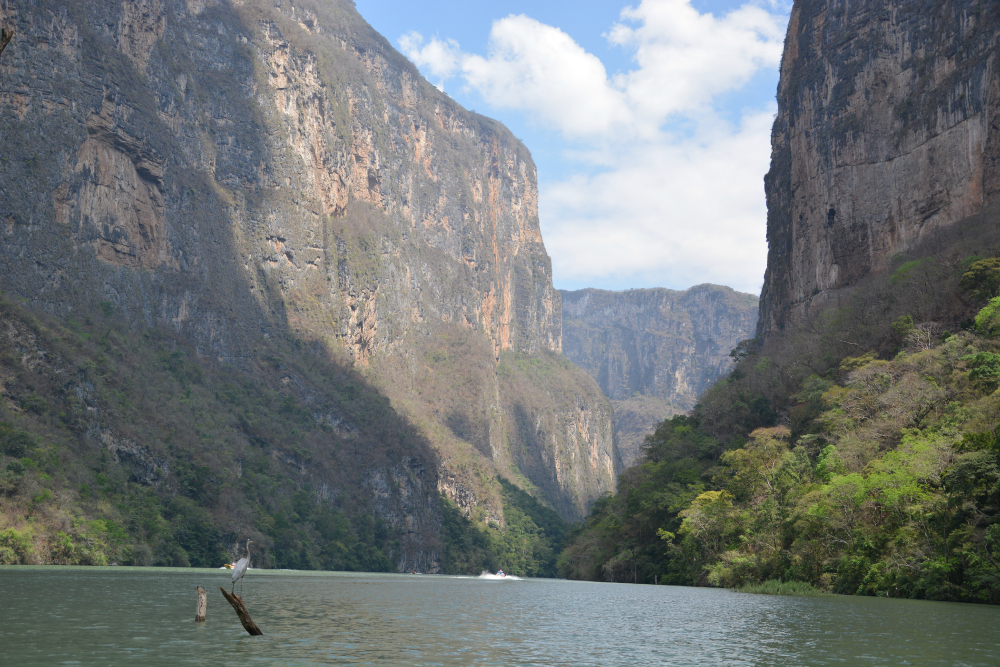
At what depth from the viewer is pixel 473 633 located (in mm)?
25969

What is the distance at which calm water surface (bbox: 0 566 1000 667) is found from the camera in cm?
1931

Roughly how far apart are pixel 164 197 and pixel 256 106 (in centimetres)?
4750

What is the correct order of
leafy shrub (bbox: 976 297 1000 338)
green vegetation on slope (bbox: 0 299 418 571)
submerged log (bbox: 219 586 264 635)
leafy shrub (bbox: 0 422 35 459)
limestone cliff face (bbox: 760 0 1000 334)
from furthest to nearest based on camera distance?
limestone cliff face (bbox: 760 0 1000 334), green vegetation on slope (bbox: 0 299 418 571), leafy shrub (bbox: 0 422 35 459), leafy shrub (bbox: 976 297 1000 338), submerged log (bbox: 219 586 264 635)

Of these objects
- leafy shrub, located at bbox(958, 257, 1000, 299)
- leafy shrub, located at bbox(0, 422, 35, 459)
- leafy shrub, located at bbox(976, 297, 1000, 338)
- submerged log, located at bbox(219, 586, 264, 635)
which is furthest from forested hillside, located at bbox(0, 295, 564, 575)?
leafy shrub, located at bbox(958, 257, 1000, 299)

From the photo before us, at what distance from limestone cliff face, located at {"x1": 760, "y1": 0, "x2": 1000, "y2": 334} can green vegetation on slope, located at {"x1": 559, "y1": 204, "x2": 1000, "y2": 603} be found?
652 cm

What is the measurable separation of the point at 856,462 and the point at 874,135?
6075 cm

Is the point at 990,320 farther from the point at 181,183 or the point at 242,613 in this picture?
the point at 181,183

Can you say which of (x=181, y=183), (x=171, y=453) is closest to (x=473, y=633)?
(x=171, y=453)

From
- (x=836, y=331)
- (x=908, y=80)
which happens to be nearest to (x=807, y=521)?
(x=836, y=331)

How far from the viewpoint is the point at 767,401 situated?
86375mm

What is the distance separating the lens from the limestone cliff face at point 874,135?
267 feet

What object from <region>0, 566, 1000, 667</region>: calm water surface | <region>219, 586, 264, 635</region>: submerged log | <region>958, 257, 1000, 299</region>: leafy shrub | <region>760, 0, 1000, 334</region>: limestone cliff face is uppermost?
<region>760, 0, 1000, 334</region>: limestone cliff face

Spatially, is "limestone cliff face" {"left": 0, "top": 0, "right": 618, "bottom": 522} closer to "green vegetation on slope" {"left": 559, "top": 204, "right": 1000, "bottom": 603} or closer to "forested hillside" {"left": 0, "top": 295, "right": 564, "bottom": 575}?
"forested hillside" {"left": 0, "top": 295, "right": 564, "bottom": 575}

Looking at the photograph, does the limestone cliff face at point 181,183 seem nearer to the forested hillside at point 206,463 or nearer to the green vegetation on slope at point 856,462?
the forested hillside at point 206,463
